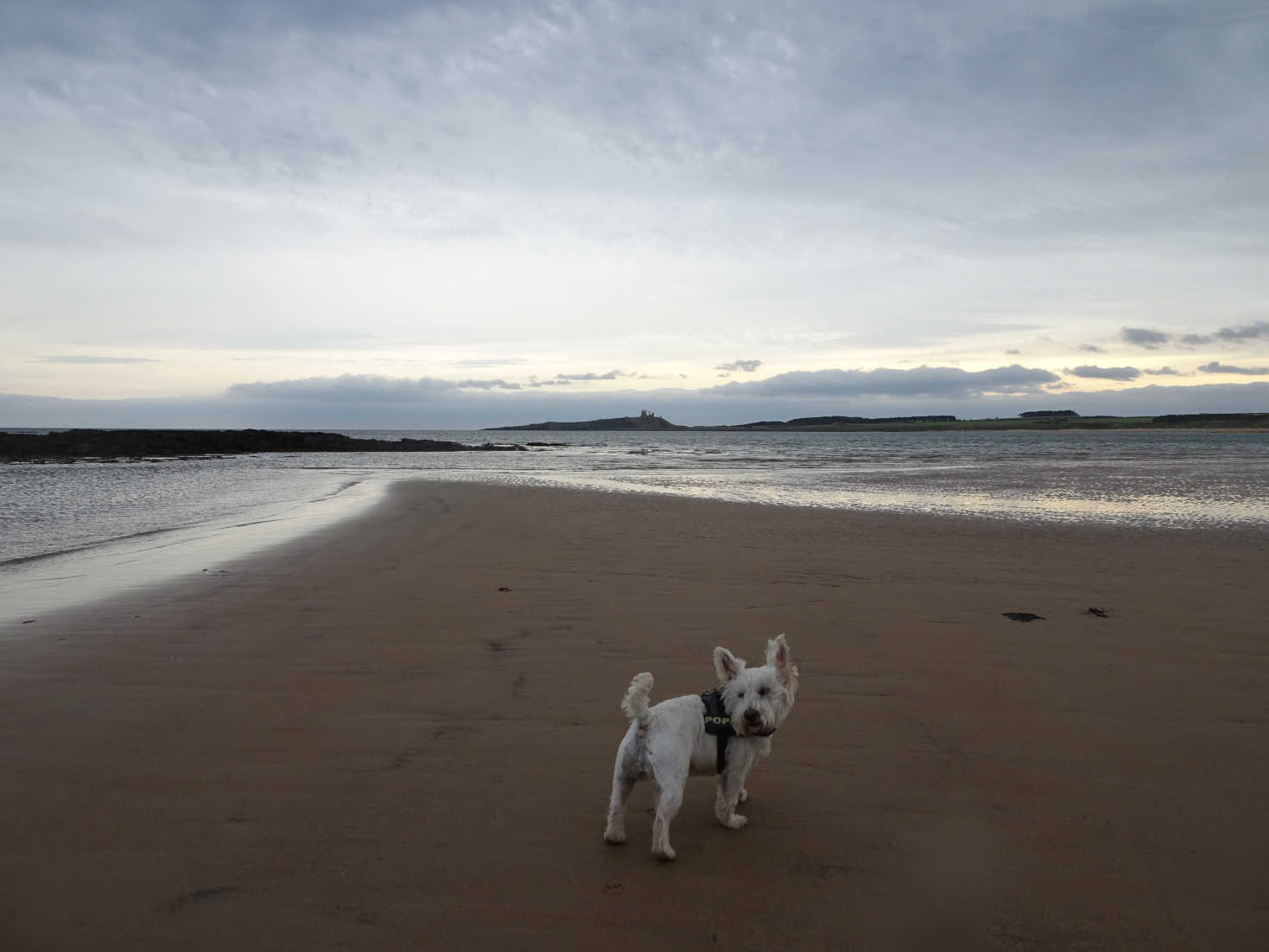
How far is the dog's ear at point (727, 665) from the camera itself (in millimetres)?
3834

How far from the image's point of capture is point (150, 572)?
33.3 feet

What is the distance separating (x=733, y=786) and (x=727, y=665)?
604mm

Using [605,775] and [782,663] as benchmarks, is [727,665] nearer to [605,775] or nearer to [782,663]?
[782,663]

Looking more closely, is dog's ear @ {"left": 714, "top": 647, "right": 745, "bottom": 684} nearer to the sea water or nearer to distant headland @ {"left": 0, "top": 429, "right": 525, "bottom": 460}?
the sea water

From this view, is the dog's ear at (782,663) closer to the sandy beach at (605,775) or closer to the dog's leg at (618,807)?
the sandy beach at (605,775)

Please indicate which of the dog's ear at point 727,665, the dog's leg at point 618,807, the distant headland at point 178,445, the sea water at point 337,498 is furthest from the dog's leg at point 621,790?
the distant headland at point 178,445

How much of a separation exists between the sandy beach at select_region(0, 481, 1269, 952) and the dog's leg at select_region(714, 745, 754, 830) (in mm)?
77

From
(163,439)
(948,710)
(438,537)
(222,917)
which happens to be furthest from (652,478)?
(163,439)

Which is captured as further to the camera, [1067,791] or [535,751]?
[535,751]

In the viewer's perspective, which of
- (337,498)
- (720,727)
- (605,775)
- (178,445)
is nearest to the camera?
(720,727)

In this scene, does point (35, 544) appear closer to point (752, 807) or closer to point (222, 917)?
point (222, 917)

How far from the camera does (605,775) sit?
4.35m

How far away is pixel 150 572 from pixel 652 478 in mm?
23182

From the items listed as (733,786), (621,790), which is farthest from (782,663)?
(621,790)
